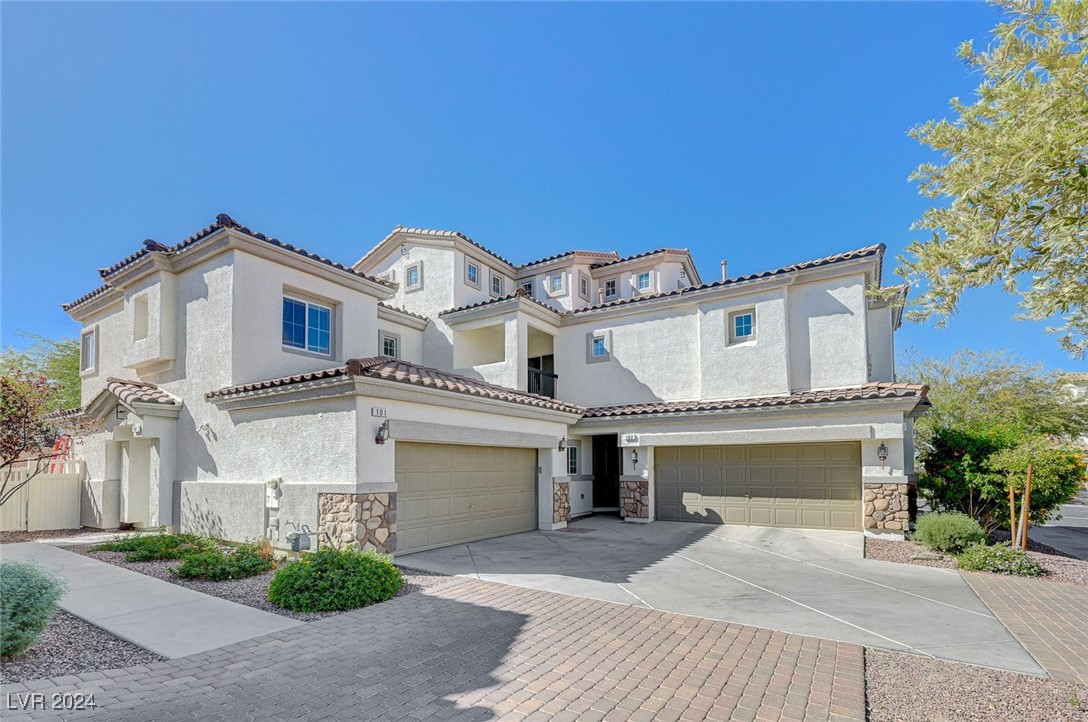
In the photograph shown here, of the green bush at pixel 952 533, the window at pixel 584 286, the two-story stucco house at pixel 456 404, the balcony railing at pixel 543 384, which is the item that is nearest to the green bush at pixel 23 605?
the two-story stucco house at pixel 456 404

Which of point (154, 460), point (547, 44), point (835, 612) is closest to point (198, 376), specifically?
point (154, 460)

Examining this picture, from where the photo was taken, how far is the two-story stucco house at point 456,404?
10.6m

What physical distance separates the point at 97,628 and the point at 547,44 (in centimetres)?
1240

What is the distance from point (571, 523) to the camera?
15914 mm

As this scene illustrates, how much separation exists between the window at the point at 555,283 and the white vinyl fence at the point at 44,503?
16.8 m

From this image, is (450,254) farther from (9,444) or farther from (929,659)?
(929,659)

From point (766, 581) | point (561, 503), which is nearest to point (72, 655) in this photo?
point (766, 581)

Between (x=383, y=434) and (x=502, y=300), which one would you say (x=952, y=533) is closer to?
(x=383, y=434)

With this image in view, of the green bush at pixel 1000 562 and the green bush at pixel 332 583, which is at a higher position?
the green bush at pixel 332 583

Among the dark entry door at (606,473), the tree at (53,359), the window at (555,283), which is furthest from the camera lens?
the tree at (53,359)

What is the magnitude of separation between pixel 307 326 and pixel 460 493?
19.3 ft

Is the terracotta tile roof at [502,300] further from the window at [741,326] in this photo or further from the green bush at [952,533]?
the green bush at [952,533]

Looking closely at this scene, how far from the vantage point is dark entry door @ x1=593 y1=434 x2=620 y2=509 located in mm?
18938

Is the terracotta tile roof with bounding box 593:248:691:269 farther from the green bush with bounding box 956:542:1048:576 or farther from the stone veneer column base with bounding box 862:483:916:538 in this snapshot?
the green bush with bounding box 956:542:1048:576
